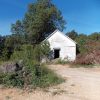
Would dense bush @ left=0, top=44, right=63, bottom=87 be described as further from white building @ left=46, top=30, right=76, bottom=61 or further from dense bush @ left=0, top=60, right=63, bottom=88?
white building @ left=46, top=30, right=76, bottom=61

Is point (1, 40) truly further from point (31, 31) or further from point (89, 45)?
point (89, 45)

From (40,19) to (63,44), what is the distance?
970 centimetres

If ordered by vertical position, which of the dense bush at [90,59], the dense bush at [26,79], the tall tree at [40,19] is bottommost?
the dense bush at [26,79]

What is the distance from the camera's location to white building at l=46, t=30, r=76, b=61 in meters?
36.4

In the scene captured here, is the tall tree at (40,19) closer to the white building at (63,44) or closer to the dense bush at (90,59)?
the white building at (63,44)

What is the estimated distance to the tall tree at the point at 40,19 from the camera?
44625mm

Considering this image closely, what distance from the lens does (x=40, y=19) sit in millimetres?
44406

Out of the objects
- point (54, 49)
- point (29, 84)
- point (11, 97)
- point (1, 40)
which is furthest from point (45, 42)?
point (11, 97)

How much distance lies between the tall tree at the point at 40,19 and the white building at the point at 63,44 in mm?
A: 8708

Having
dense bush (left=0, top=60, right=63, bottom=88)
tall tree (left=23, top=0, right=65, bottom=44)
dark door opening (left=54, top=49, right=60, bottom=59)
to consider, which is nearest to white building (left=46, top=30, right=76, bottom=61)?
dark door opening (left=54, top=49, right=60, bottom=59)

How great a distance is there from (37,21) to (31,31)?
6.85ft

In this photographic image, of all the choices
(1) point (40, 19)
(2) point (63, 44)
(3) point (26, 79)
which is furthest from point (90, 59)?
(3) point (26, 79)

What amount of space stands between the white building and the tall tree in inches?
343

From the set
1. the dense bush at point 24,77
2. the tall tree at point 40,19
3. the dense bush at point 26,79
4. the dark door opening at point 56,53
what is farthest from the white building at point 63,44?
the dense bush at point 26,79
